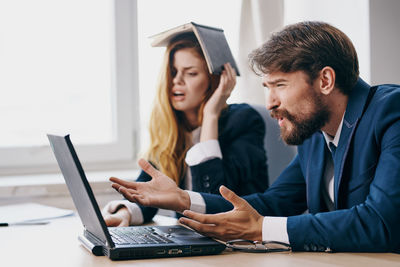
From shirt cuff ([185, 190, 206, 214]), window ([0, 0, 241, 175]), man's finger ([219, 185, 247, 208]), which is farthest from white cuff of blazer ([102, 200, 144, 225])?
window ([0, 0, 241, 175])

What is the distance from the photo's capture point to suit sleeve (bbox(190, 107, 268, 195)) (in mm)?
1837

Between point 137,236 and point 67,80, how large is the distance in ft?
4.94

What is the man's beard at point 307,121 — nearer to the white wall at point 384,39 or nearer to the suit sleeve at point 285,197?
the suit sleeve at point 285,197

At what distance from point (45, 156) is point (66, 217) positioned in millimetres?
867

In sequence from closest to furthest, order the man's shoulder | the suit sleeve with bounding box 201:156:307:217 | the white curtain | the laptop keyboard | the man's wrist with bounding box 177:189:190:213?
the laptop keyboard < the man's shoulder < the man's wrist with bounding box 177:189:190:213 < the suit sleeve with bounding box 201:156:307:217 < the white curtain

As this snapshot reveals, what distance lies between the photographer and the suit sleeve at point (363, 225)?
115 cm

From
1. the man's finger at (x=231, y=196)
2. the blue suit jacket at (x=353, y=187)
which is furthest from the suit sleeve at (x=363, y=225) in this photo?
the man's finger at (x=231, y=196)

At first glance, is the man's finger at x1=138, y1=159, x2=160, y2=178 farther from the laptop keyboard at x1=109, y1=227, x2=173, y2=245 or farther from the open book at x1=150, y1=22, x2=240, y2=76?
the open book at x1=150, y1=22, x2=240, y2=76

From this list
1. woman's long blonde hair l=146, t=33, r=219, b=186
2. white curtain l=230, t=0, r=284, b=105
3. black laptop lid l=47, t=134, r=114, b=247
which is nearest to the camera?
black laptop lid l=47, t=134, r=114, b=247

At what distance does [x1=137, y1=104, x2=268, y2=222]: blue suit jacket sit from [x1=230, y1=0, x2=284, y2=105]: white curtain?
15.4 inches

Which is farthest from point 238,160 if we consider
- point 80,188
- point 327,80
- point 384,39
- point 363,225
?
point 80,188

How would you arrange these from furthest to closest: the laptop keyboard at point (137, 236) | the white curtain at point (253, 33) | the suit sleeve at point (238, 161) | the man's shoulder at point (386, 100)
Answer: the white curtain at point (253, 33) → the suit sleeve at point (238, 161) → the man's shoulder at point (386, 100) → the laptop keyboard at point (137, 236)

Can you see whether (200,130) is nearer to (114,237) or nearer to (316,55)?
(316,55)

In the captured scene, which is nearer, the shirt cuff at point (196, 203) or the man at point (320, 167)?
the man at point (320, 167)
